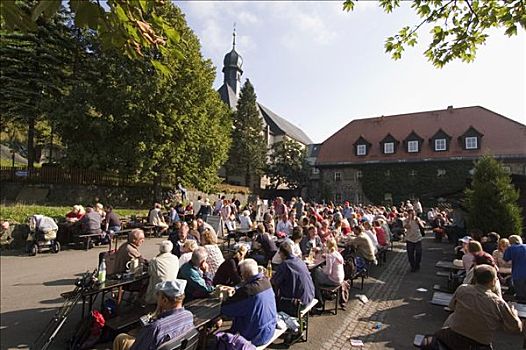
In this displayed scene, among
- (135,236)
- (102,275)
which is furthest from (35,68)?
(102,275)

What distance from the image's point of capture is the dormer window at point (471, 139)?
35031mm

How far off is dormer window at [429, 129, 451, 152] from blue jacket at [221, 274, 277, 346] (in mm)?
38330

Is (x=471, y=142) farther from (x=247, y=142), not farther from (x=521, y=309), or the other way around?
(x=521, y=309)

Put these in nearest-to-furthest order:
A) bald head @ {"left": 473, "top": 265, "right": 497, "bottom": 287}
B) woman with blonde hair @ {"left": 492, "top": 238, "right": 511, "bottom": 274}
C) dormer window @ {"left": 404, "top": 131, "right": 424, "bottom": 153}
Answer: bald head @ {"left": 473, "top": 265, "right": 497, "bottom": 287} < woman with blonde hair @ {"left": 492, "top": 238, "right": 511, "bottom": 274} < dormer window @ {"left": 404, "top": 131, "right": 424, "bottom": 153}

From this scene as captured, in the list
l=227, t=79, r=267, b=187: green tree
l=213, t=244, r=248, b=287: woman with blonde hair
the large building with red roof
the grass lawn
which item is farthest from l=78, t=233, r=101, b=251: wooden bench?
the large building with red roof

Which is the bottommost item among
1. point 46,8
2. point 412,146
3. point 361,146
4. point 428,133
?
point 46,8

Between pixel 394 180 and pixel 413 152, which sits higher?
pixel 413 152

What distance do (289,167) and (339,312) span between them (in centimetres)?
4016

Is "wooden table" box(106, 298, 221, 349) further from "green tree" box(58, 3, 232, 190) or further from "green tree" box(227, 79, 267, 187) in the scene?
"green tree" box(227, 79, 267, 187)

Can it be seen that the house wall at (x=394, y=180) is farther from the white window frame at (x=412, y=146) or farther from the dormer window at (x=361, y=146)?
the white window frame at (x=412, y=146)

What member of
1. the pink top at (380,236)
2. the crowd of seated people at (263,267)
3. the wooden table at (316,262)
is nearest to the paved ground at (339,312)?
the crowd of seated people at (263,267)

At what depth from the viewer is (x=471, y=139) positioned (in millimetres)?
35375

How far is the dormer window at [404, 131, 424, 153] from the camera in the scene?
38281mm

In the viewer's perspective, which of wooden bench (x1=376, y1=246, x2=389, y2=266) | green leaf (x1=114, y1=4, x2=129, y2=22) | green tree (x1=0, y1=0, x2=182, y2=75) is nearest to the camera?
green tree (x1=0, y1=0, x2=182, y2=75)
